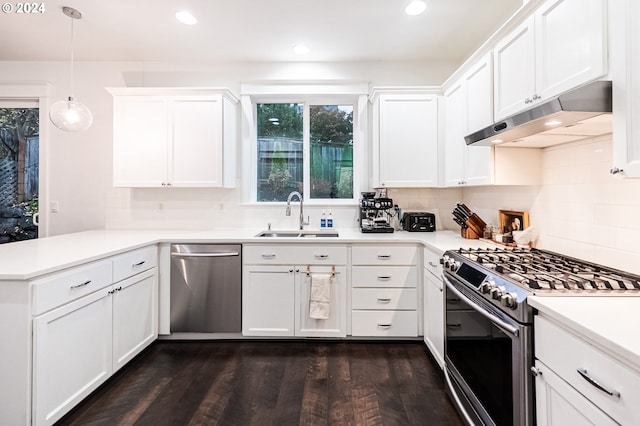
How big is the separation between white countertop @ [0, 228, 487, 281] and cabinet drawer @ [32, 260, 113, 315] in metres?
0.05

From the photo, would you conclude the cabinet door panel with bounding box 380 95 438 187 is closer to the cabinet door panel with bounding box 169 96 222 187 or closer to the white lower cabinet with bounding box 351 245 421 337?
the white lower cabinet with bounding box 351 245 421 337

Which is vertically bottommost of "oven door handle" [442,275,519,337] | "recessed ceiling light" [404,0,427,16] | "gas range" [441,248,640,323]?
"oven door handle" [442,275,519,337]

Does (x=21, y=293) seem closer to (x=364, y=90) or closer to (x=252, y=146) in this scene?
(x=252, y=146)

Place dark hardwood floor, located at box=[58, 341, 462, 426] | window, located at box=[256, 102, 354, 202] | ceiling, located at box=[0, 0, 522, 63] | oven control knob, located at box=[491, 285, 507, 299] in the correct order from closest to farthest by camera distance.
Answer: oven control knob, located at box=[491, 285, 507, 299] < dark hardwood floor, located at box=[58, 341, 462, 426] < ceiling, located at box=[0, 0, 522, 63] < window, located at box=[256, 102, 354, 202]

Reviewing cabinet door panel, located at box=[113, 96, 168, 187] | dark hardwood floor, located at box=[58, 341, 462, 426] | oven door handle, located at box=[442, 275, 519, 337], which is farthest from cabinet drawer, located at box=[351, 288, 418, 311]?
→ cabinet door panel, located at box=[113, 96, 168, 187]

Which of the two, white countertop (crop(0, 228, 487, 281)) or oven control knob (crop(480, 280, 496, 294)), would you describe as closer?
oven control knob (crop(480, 280, 496, 294))

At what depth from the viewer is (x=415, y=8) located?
239cm

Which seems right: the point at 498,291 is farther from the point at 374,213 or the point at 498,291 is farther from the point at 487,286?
the point at 374,213

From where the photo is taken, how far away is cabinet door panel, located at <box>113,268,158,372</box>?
2145 millimetres

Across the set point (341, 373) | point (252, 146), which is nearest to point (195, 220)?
point (252, 146)

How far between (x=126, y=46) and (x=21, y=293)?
8.30ft

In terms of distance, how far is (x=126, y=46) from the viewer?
302 centimetres

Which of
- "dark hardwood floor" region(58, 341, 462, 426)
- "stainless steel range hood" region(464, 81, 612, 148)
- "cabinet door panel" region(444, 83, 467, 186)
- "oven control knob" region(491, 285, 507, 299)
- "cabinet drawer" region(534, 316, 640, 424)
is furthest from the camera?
"cabinet door panel" region(444, 83, 467, 186)

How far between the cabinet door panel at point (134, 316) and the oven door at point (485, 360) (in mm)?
2179
